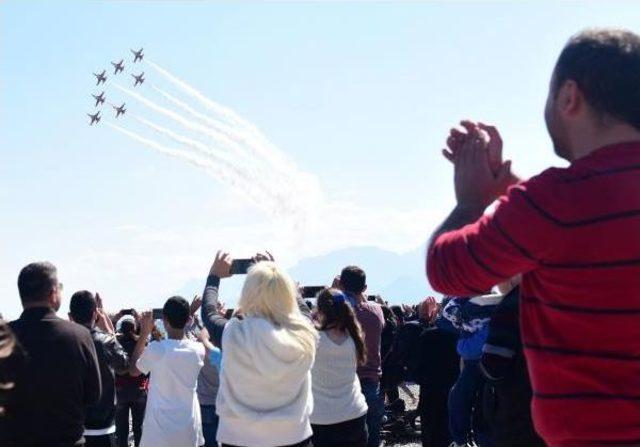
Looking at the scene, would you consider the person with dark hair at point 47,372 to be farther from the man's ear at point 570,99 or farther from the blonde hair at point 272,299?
the man's ear at point 570,99

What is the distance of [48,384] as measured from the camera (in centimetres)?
504

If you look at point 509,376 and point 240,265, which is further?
point 240,265

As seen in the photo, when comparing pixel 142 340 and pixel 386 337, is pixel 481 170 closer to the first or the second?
pixel 142 340

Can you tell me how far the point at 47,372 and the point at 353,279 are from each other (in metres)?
3.95

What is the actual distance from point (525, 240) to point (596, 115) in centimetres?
43

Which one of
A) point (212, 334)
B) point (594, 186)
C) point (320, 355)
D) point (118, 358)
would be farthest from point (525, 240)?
point (118, 358)

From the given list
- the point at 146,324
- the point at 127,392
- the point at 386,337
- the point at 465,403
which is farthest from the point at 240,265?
the point at 386,337

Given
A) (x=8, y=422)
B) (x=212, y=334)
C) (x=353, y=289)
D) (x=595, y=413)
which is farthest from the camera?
(x=353, y=289)

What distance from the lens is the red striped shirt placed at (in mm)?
1805

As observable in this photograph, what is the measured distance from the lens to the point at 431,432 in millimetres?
8984

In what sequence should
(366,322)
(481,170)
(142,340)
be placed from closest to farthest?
(481,170), (142,340), (366,322)

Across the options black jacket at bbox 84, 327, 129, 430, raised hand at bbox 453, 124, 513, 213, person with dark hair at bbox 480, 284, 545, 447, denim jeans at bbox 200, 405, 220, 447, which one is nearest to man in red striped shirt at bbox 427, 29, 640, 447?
raised hand at bbox 453, 124, 513, 213

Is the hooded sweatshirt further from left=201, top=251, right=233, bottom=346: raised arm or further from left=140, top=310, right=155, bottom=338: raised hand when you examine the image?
left=140, top=310, right=155, bottom=338: raised hand

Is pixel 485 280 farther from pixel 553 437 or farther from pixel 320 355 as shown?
pixel 320 355
